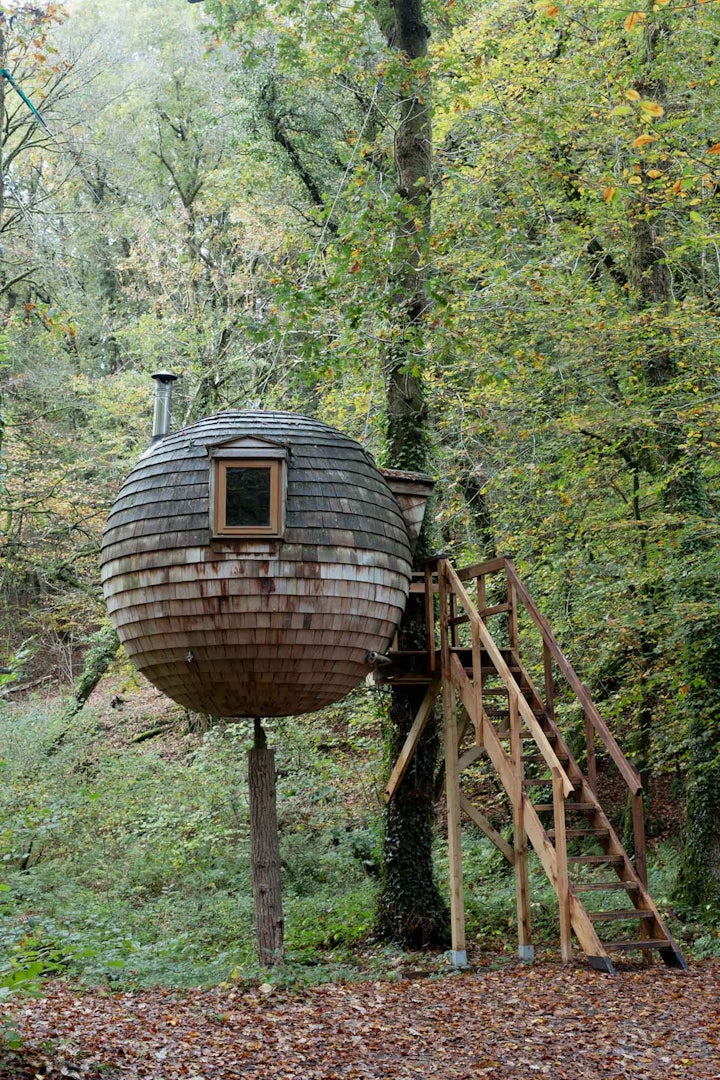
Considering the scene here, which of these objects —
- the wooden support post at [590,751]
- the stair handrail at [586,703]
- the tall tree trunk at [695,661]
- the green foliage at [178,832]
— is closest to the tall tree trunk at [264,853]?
A: the green foliage at [178,832]

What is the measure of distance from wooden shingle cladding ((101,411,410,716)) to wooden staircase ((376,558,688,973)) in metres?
1.15

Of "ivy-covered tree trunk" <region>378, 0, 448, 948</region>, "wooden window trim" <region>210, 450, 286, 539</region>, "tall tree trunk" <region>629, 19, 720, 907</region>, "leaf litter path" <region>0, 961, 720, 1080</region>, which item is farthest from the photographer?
"tall tree trunk" <region>629, 19, 720, 907</region>

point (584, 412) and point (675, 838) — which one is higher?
point (584, 412)

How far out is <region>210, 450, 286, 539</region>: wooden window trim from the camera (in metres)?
6.75

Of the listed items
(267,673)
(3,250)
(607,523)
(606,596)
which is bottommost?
(267,673)

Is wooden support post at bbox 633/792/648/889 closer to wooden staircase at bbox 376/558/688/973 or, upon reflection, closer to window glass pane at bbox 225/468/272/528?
wooden staircase at bbox 376/558/688/973

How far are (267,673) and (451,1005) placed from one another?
8.45 feet

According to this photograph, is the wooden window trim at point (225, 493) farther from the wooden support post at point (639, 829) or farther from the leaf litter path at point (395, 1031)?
the wooden support post at point (639, 829)

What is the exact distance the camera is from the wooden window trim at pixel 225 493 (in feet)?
22.1

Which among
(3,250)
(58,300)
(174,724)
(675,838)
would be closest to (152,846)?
(174,724)

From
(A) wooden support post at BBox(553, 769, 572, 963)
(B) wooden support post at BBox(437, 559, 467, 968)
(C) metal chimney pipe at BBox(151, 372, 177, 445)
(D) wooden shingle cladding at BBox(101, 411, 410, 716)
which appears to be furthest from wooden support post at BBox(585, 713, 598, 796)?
(C) metal chimney pipe at BBox(151, 372, 177, 445)

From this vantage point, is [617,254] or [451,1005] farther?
[617,254]

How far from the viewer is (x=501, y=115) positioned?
38.7 ft

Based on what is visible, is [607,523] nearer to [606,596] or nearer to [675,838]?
[606,596]
